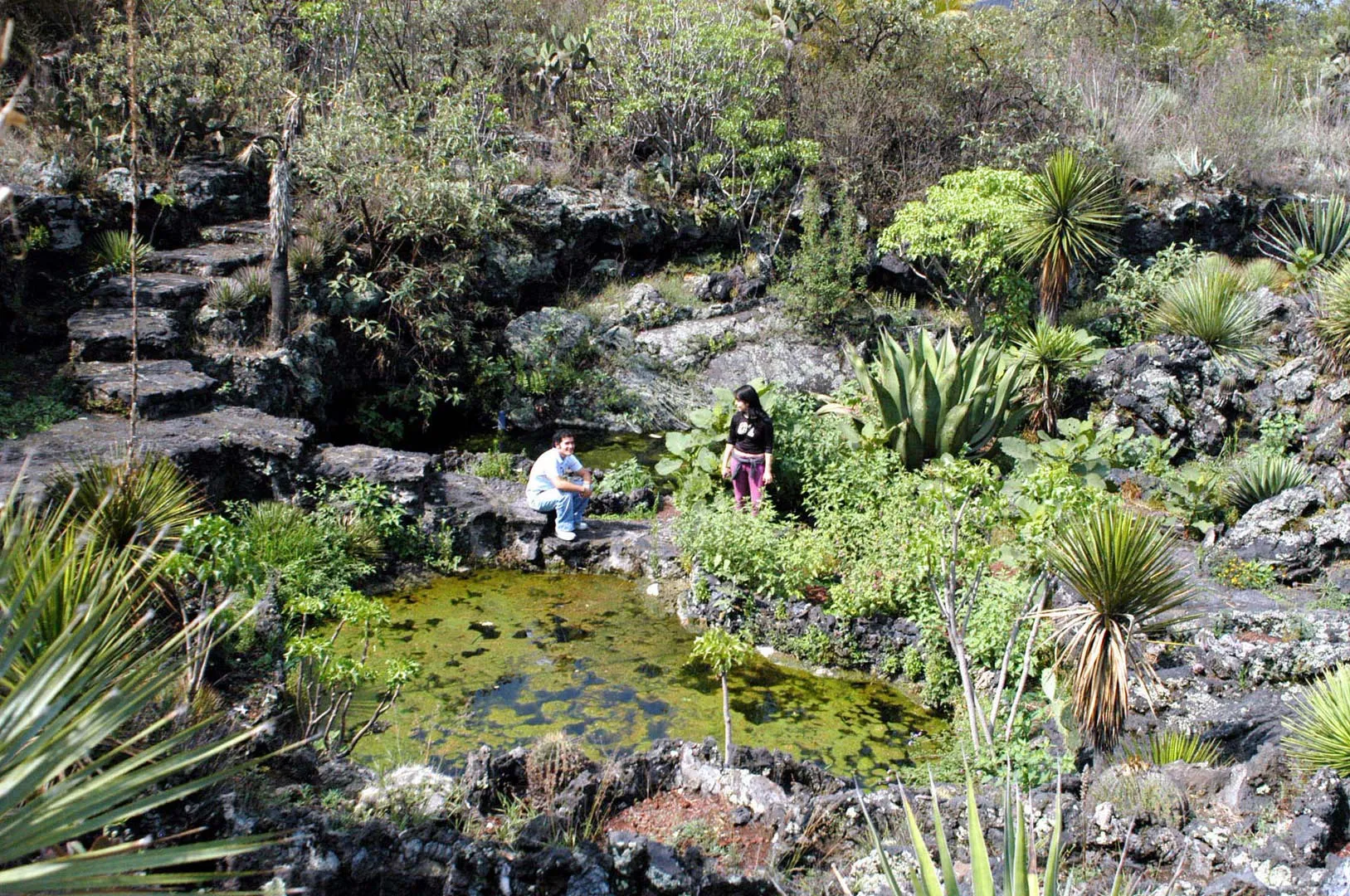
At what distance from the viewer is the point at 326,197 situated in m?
13.8

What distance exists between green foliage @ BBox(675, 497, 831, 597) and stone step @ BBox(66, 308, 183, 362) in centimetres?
610

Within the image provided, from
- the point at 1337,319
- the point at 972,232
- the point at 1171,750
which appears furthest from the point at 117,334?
the point at 1337,319

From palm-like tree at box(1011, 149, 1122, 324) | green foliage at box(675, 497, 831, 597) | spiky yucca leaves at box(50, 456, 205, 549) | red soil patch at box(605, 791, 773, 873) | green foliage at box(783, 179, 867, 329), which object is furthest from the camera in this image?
green foliage at box(783, 179, 867, 329)

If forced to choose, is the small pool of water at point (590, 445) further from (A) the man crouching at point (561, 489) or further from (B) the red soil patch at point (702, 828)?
(B) the red soil patch at point (702, 828)

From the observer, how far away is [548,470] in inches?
362

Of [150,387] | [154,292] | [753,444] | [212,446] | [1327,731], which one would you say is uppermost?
[154,292]

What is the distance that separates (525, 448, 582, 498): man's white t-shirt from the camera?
917cm

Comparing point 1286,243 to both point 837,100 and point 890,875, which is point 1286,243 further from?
point 890,875

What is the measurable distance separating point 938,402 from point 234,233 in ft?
30.4

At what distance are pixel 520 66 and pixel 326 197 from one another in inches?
289

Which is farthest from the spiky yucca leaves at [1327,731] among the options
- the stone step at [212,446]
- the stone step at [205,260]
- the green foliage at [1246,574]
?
the stone step at [205,260]

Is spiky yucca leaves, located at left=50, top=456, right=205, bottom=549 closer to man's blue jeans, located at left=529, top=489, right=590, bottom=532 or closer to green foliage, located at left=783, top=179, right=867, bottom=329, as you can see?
man's blue jeans, located at left=529, top=489, right=590, bottom=532

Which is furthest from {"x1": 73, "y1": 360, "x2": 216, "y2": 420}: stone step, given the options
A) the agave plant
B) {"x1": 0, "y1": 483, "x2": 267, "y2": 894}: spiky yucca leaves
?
{"x1": 0, "y1": 483, "x2": 267, "y2": 894}: spiky yucca leaves

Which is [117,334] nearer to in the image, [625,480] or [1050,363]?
[625,480]
